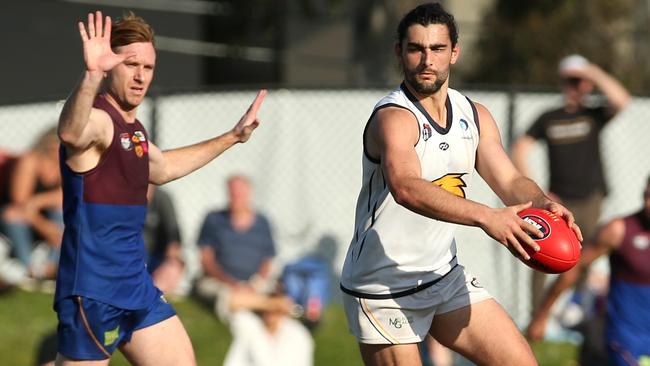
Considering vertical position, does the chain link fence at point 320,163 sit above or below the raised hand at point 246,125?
below

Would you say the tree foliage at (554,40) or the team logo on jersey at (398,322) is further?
the tree foliage at (554,40)

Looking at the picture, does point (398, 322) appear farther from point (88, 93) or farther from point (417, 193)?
point (88, 93)

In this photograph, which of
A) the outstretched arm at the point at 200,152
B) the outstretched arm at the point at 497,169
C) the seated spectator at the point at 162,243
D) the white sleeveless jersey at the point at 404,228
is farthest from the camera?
the seated spectator at the point at 162,243

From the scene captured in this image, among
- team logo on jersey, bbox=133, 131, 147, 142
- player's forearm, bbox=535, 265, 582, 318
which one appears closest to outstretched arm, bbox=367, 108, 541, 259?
team logo on jersey, bbox=133, 131, 147, 142

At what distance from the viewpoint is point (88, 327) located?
217 inches

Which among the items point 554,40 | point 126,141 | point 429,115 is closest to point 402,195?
point 429,115

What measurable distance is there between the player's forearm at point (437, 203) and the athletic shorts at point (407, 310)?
674 millimetres

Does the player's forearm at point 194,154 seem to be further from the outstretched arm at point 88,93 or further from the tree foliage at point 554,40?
the tree foliage at point 554,40

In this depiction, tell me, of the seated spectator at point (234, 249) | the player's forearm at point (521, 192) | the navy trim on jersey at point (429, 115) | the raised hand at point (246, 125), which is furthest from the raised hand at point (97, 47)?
the seated spectator at point (234, 249)

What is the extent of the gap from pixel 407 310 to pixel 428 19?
1.30 m

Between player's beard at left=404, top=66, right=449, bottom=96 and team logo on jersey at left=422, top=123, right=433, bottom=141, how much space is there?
0.49 feet

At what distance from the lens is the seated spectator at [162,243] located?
10.4 meters

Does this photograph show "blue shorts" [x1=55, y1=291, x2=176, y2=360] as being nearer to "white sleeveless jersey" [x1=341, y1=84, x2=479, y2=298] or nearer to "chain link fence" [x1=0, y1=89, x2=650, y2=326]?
"white sleeveless jersey" [x1=341, y1=84, x2=479, y2=298]

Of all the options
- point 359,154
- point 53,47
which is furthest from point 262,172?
point 53,47
